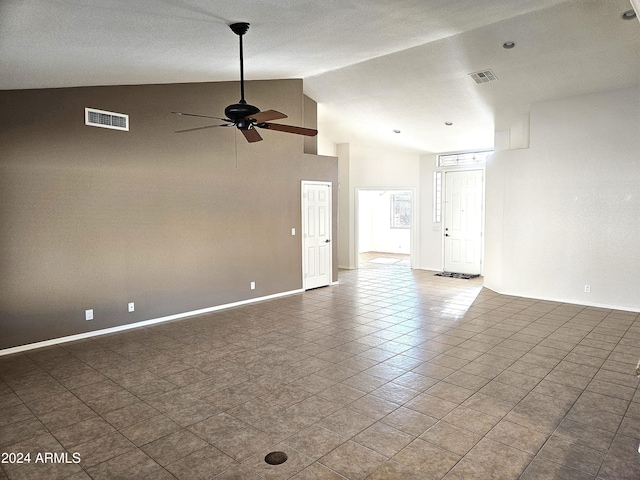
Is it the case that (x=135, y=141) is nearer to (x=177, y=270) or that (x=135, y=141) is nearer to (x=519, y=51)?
(x=177, y=270)

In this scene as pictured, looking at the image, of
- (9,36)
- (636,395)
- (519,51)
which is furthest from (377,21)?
(636,395)

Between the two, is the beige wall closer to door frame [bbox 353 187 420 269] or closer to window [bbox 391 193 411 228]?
door frame [bbox 353 187 420 269]

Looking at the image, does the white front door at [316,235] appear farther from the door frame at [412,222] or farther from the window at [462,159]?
the window at [462,159]

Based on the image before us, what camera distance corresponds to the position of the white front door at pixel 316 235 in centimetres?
773

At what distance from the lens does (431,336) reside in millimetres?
4996

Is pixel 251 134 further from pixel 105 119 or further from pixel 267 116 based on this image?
pixel 105 119

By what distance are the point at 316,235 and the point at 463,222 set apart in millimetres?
3716

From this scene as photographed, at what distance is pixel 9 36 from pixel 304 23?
2.39m

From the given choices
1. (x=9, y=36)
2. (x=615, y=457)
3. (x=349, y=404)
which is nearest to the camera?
(x=615, y=457)

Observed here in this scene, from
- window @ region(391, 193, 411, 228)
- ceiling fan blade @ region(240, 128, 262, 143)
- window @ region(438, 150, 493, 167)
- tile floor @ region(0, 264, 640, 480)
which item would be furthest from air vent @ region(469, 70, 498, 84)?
window @ region(391, 193, 411, 228)

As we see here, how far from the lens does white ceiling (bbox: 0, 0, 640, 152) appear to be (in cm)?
316

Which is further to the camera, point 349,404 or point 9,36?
point 349,404

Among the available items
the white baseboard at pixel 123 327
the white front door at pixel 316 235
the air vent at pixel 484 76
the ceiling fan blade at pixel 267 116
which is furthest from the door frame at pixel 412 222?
the ceiling fan blade at pixel 267 116

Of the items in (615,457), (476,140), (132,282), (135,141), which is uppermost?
(476,140)
